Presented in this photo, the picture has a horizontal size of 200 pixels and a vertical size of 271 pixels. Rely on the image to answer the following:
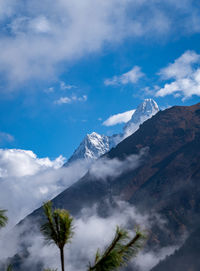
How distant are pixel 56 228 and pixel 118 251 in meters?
1.81

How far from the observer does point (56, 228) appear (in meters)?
7.80

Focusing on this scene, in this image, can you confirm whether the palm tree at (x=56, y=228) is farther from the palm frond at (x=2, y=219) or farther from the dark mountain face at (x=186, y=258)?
the dark mountain face at (x=186, y=258)

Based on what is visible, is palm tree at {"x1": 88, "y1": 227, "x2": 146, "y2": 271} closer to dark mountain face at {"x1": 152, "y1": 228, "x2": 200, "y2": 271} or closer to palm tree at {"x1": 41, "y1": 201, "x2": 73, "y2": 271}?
palm tree at {"x1": 41, "y1": 201, "x2": 73, "y2": 271}

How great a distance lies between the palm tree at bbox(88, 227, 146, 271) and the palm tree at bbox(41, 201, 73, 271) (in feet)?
3.32

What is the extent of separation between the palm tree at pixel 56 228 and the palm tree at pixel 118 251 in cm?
101

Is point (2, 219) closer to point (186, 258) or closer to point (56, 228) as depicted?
point (56, 228)

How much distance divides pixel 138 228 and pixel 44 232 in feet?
8.40

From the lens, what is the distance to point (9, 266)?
8.53 meters

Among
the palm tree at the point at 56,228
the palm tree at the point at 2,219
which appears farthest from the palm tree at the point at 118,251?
the palm tree at the point at 2,219

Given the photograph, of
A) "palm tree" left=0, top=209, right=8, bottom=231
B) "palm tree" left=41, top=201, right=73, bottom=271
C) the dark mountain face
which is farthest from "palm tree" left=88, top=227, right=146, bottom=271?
the dark mountain face

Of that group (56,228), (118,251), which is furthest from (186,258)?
(56,228)

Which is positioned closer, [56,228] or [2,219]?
[56,228]

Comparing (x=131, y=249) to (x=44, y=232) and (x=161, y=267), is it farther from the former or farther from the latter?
(x=161, y=267)

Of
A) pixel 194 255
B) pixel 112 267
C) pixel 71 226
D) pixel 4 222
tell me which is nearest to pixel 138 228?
pixel 112 267
